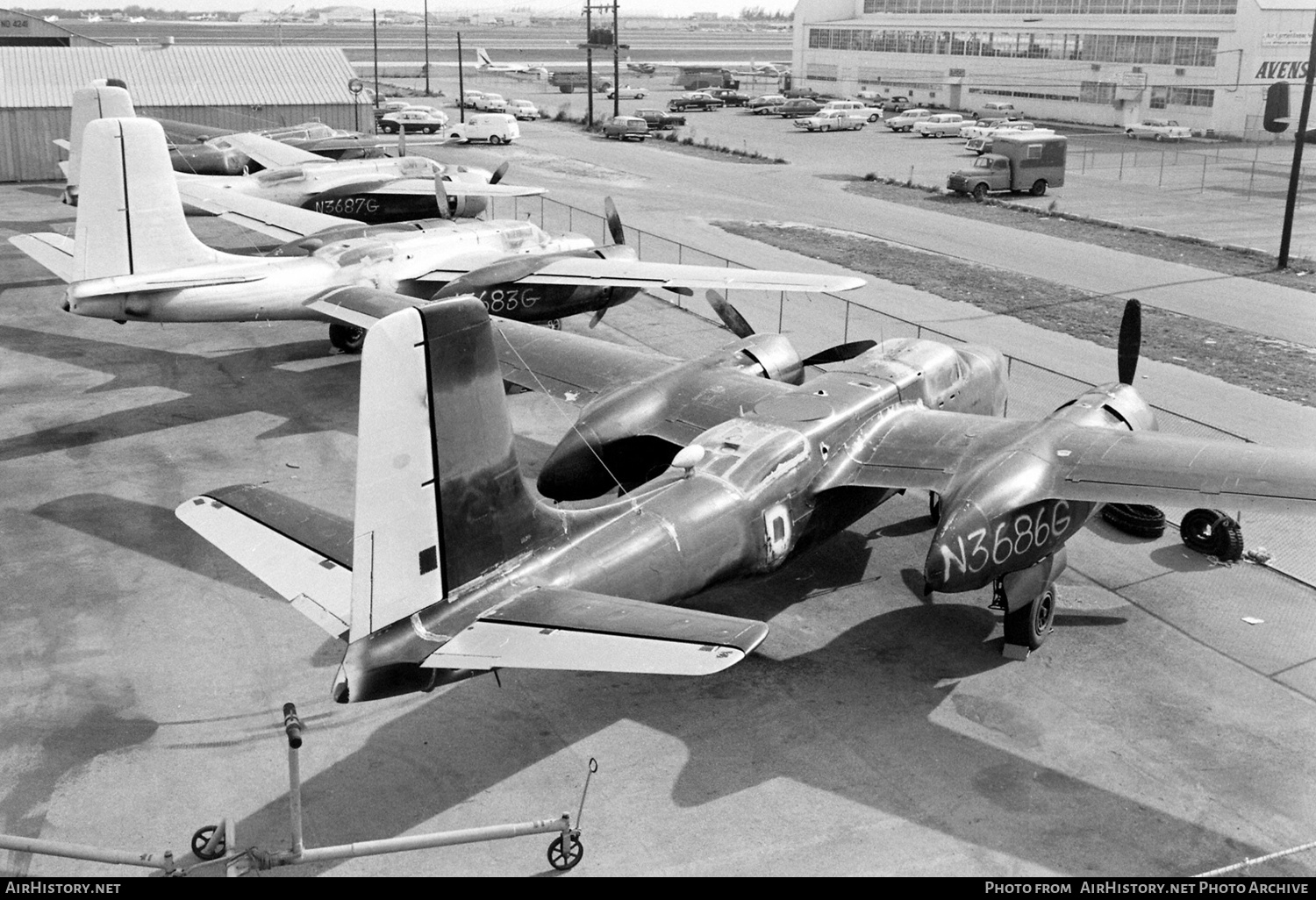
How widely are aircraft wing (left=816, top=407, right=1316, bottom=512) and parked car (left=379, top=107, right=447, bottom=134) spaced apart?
72.8 m

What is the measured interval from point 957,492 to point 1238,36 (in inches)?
3158

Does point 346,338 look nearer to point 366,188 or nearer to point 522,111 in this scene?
point 366,188

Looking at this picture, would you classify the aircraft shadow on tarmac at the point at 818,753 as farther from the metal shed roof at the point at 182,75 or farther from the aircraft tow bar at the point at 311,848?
the metal shed roof at the point at 182,75

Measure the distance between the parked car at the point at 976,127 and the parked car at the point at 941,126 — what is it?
517 millimetres

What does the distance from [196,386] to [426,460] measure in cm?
1995

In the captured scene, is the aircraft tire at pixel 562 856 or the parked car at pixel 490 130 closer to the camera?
the aircraft tire at pixel 562 856

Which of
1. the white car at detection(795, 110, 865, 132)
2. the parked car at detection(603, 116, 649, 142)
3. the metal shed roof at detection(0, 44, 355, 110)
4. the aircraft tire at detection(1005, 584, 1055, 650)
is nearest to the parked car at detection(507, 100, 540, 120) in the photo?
the parked car at detection(603, 116, 649, 142)

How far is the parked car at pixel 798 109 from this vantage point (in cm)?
10038

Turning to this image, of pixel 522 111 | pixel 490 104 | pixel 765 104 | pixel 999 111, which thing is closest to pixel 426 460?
pixel 490 104

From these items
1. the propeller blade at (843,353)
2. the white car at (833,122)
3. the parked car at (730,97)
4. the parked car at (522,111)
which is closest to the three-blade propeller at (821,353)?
the propeller blade at (843,353)

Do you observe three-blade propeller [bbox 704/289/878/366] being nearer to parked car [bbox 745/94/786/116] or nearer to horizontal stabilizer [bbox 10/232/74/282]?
horizontal stabilizer [bbox 10/232/74/282]

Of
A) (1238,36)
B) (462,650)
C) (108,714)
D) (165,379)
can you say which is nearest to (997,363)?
(462,650)

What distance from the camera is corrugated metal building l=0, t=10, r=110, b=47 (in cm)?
7844
